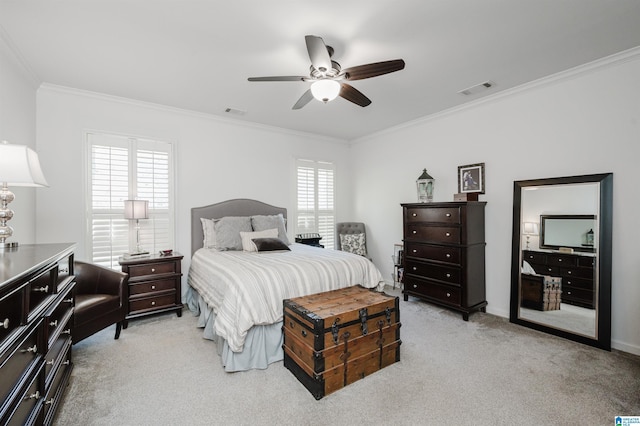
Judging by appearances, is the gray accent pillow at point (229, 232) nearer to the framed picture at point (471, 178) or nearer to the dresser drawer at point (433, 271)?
the dresser drawer at point (433, 271)

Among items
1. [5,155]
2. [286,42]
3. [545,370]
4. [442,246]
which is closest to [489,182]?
[442,246]

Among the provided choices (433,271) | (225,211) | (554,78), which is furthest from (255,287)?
(554,78)

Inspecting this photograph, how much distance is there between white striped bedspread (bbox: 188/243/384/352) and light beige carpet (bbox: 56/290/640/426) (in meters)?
0.43

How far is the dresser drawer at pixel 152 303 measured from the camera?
135 inches

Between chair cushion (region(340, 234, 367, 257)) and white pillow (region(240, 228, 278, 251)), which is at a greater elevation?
white pillow (region(240, 228, 278, 251))

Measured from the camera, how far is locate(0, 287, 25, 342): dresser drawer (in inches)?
45.9

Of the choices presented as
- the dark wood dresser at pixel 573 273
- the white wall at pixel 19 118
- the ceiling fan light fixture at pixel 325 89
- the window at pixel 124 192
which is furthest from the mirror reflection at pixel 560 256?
the white wall at pixel 19 118

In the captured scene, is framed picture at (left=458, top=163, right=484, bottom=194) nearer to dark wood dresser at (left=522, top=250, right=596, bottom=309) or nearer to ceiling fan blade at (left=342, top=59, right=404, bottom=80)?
dark wood dresser at (left=522, top=250, right=596, bottom=309)

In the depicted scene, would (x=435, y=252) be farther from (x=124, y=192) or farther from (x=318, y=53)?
(x=124, y=192)

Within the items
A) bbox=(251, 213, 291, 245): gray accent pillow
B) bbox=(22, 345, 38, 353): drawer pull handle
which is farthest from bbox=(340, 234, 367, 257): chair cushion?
bbox=(22, 345, 38, 353): drawer pull handle

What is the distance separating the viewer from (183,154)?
4.22 meters

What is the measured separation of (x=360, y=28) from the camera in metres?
2.32

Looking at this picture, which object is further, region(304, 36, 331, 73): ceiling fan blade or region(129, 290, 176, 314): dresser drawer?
region(129, 290, 176, 314): dresser drawer

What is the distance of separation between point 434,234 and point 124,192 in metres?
4.06
